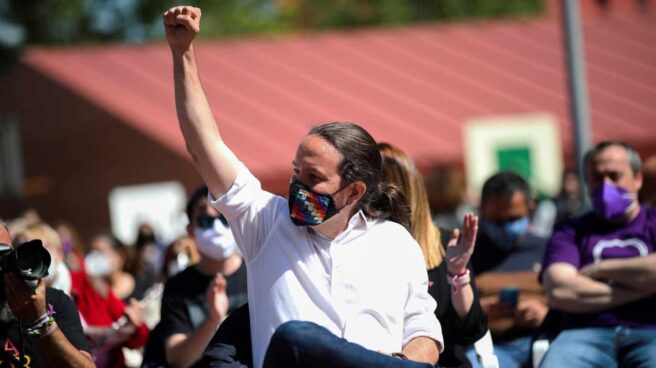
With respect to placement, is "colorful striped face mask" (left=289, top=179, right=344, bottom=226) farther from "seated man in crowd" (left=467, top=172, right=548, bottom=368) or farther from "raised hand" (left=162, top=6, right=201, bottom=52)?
"seated man in crowd" (left=467, top=172, right=548, bottom=368)

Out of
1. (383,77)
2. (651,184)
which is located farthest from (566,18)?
(383,77)

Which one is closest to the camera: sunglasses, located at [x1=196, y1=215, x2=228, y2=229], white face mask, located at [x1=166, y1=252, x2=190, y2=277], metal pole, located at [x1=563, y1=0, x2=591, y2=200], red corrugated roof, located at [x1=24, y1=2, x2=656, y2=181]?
sunglasses, located at [x1=196, y1=215, x2=228, y2=229]

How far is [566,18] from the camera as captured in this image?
10938mm

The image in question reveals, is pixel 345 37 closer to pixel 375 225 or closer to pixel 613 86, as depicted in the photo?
pixel 613 86

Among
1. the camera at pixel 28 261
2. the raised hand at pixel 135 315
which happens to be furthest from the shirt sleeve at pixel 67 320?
the raised hand at pixel 135 315

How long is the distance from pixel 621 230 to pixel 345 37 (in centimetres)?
2090

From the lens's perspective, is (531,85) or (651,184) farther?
(531,85)

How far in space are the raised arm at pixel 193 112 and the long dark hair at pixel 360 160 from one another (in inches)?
15.0

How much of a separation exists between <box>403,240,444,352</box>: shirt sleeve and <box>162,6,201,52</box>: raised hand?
114 centimetres

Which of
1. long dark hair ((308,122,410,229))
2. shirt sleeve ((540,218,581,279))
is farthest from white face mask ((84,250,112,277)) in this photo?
long dark hair ((308,122,410,229))

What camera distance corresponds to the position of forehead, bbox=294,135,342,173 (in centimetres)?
397

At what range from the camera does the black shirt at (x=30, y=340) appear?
14.9 ft

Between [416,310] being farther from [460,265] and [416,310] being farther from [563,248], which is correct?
[563,248]

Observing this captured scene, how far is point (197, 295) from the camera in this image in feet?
19.1
